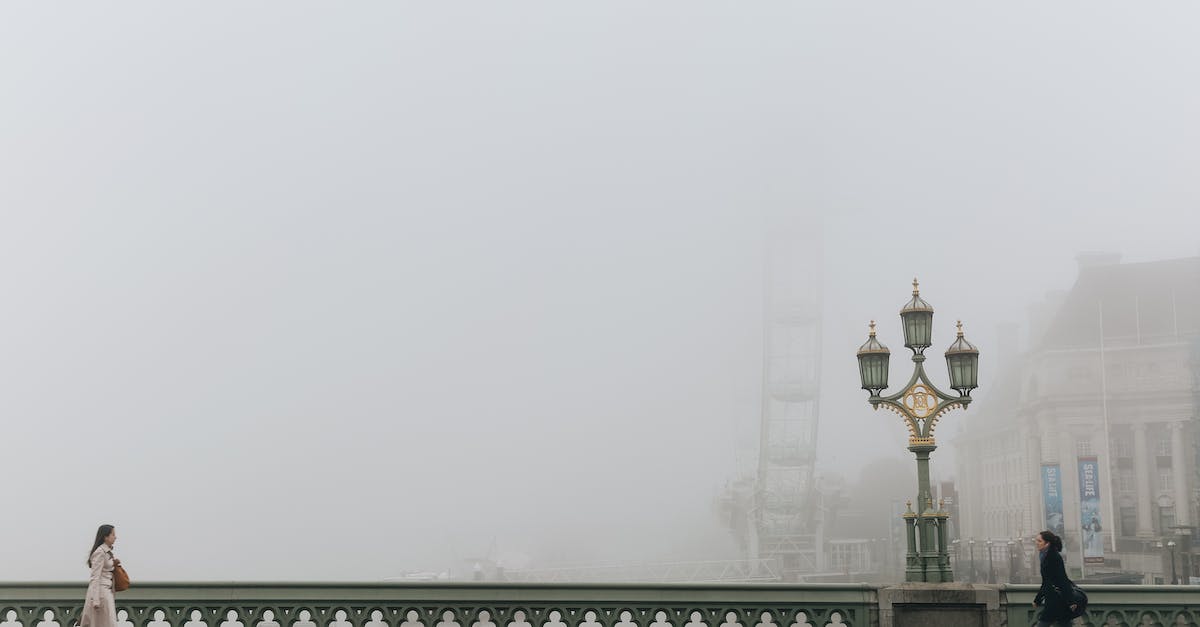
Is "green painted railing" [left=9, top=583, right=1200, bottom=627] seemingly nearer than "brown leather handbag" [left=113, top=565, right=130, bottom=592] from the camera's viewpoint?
No

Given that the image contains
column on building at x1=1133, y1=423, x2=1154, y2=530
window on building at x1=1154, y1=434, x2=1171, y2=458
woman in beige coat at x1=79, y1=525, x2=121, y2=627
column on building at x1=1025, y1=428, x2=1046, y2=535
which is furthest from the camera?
column on building at x1=1025, y1=428, x2=1046, y2=535

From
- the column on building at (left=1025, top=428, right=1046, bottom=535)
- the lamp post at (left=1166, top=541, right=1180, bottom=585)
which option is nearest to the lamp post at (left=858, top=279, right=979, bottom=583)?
the lamp post at (left=1166, top=541, right=1180, bottom=585)

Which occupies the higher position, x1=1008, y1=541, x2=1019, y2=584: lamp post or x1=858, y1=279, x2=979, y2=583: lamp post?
x1=1008, y1=541, x2=1019, y2=584: lamp post

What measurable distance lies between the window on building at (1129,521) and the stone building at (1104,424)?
0.51ft

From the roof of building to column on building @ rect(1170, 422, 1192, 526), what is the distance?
560 inches

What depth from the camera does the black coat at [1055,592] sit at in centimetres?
1465

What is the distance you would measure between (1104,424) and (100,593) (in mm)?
130735

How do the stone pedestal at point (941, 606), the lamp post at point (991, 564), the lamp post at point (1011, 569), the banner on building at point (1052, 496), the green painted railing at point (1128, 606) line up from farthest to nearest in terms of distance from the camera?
the banner on building at point (1052, 496), the lamp post at point (991, 564), the lamp post at point (1011, 569), the stone pedestal at point (941, 606), the green painted railing at point (1128, 606)

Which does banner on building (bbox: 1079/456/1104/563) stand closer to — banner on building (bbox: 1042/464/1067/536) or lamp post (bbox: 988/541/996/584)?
banner on building (bbox: 1042/464/1067/536)

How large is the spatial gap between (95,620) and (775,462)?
430 feet

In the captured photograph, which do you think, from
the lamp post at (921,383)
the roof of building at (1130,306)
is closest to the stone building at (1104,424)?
the roof of building at (1130,306)

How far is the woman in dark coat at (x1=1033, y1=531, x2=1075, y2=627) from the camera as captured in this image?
14.7 m

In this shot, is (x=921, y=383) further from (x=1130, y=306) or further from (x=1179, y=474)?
(x=1130, y=306)

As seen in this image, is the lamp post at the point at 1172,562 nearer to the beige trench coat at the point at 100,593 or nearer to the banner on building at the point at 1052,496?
the banner on building at the point at 1052,496
